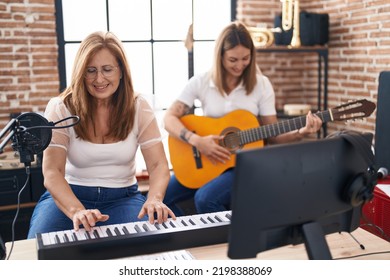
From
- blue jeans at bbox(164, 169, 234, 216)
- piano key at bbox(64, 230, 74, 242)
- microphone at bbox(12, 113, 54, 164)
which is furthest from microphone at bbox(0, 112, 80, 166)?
blue jeans at bbox(164, 169, 234, 216)

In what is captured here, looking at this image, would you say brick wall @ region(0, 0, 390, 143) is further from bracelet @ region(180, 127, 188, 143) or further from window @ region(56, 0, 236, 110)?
bracelet @ region(180, 127, 188, 143)

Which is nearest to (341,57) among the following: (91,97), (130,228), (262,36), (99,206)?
(262,36)

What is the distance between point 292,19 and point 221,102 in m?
1.24

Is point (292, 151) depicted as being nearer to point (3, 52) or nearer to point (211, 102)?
point (211, 102)

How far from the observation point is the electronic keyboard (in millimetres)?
1427

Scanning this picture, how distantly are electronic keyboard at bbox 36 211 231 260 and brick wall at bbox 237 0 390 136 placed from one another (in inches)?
96.0

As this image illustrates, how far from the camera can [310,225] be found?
45.9 inches

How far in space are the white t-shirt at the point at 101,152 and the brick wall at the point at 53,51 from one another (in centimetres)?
157

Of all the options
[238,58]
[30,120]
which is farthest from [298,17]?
[30,120]

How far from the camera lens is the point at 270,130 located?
3053mm

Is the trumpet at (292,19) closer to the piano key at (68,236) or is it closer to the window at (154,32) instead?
the window at (154,32)

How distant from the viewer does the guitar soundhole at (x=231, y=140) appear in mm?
3102

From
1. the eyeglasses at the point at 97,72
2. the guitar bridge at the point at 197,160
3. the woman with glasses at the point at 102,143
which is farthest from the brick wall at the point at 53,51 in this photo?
the eyeglasses at the point at 97,72

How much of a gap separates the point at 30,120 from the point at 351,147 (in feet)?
3.18
